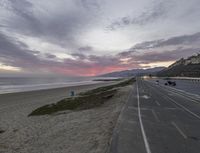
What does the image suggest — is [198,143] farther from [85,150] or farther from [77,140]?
[77,140]

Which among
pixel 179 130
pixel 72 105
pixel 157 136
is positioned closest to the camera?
pixel 157 136

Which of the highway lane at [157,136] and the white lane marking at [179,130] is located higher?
the highway lane at [157,136]

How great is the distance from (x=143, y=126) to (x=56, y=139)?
5.25 m

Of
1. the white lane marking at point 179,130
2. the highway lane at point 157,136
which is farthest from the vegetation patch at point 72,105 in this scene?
the white lane marking at point 179,130

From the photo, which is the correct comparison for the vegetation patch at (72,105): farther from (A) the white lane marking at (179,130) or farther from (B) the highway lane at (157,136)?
(A) the white lane marking at (179,130)

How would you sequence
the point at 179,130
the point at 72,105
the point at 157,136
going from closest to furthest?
1. the point at 157,136
2. the point at 179,130
3. the point at 72,105

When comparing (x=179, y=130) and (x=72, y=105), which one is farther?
(x=72, y=105)

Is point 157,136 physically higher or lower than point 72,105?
higher

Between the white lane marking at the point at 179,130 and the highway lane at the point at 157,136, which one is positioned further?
the white lane marking at the point at 179,130

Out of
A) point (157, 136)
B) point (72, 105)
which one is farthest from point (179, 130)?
point (72, 105)

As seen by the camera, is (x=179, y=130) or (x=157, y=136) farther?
(x=179, y=130)

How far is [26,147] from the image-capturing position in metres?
9.18

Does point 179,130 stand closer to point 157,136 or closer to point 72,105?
point 157,136

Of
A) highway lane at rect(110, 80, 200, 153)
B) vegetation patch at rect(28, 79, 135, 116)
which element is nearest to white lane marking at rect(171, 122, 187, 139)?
highway lane at rect(110, 80, 200, 153)
